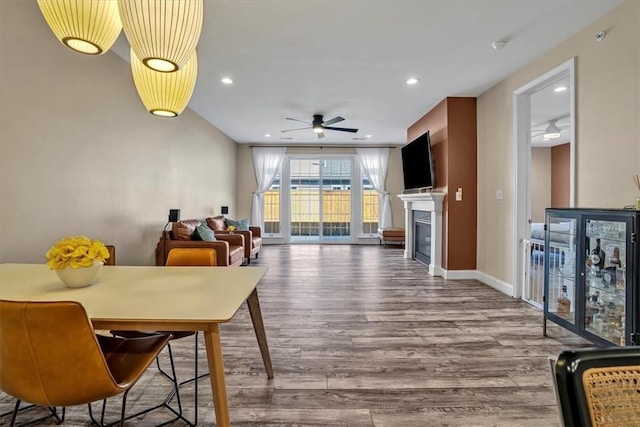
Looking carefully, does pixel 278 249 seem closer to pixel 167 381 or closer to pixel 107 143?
pixel 107 143

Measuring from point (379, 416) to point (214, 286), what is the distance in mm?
1156

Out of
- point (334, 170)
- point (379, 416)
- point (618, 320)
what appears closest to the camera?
point (379, 416)

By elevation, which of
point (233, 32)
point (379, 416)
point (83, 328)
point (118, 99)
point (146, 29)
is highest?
point (233, 32)

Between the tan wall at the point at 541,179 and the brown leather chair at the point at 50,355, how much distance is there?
1024 cm

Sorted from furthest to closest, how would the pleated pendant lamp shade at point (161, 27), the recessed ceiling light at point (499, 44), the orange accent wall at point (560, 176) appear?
the orange accent wall at point (560, 176) < the recessed ceiling light at point (499, 44) < the pleated pendant lamp shade at point (161, 27)

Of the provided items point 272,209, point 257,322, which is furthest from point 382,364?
point 272,209

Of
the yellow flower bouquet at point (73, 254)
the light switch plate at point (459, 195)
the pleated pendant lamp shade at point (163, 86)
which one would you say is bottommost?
the yellow flower bouquet at point (73, 254)

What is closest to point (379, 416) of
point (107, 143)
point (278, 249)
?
point (107, 143)

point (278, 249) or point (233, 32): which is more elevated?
point (233, 32)

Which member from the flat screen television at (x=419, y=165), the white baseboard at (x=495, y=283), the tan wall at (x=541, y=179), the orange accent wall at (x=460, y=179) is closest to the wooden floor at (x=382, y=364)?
the white baseboard at (x=495, y=283)

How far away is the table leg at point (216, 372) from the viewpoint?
3.72 ft

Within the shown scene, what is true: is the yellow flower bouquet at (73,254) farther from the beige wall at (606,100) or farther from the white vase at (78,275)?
the beige wall at (606,100)

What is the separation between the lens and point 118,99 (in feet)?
11.1

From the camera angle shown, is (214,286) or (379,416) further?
(379,416)
